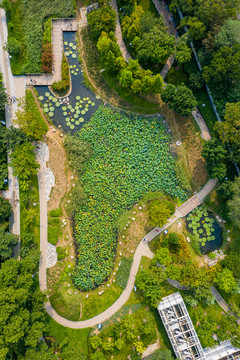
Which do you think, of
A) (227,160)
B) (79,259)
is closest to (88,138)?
(79,259)

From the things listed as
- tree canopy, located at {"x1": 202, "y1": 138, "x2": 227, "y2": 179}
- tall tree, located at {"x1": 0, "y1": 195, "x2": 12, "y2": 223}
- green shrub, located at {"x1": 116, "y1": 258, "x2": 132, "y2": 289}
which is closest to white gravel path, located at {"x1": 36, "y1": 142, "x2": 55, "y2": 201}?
tall tree, located at {"x1": 0, "y1": 195, "x2": 12, "y2": 223}

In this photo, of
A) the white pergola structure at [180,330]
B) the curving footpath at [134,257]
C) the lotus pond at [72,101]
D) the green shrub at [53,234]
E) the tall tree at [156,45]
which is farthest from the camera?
the lotus pond at [72,101]

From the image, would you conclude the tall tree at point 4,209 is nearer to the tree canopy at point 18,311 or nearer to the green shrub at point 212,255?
the tree canopy at point 18,311


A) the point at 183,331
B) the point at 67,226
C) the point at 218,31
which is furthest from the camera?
the point at 67,226

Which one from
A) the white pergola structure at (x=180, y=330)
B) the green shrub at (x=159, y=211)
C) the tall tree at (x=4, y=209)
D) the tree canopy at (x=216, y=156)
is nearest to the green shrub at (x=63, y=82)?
the tall tree at (x=4, y=209)

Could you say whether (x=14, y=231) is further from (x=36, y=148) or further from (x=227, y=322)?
(x=227, y=322)

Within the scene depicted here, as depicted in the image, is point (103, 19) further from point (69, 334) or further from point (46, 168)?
point (69, 334)

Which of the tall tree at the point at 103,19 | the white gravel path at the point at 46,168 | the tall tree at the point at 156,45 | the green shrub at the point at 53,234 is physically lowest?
the green shrub at the point at 53,234
